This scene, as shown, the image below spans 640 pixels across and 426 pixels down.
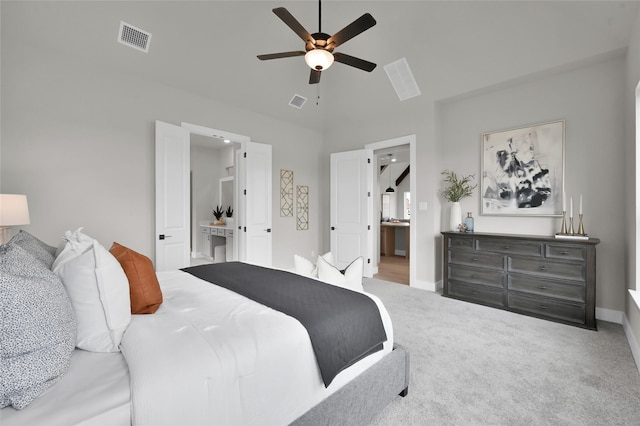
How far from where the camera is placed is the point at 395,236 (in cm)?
813

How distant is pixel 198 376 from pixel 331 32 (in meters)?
4.12

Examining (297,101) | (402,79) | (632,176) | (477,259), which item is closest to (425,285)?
(477,259)

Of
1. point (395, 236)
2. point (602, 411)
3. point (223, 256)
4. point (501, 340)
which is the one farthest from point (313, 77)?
point (395, 236)

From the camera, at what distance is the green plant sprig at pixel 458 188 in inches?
169

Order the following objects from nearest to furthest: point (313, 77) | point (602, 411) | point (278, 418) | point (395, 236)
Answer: point (278, 418), point (602, 411), point (313, 77), point (395, 236)

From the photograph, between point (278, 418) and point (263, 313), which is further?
point (263, 313)

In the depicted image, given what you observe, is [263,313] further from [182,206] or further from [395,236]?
[395,236]

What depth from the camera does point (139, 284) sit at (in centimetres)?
157

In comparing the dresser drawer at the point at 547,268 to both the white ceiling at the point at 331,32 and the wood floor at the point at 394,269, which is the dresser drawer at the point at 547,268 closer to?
the wood floor at the point at 394,269

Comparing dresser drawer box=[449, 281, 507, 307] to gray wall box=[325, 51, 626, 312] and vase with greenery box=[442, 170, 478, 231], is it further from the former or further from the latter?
vase with greenery box=[442, 170, 478, 231]

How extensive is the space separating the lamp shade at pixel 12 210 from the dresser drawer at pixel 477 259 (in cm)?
458

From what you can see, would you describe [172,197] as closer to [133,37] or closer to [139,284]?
[133,37]

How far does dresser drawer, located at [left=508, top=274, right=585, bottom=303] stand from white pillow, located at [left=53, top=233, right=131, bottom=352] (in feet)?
12.7

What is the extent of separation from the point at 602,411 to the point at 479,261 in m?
2.10
